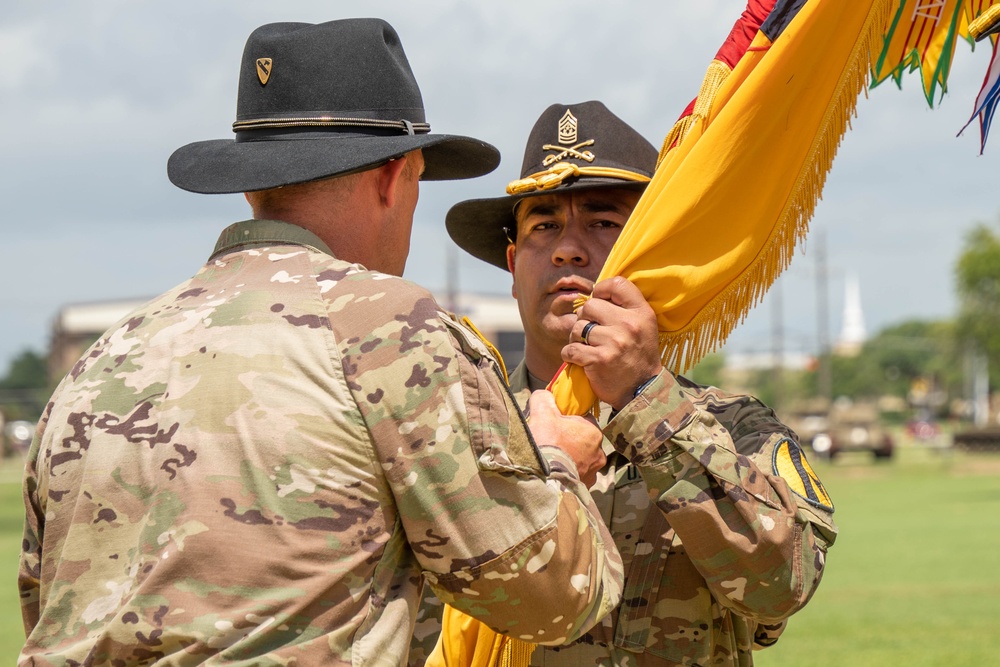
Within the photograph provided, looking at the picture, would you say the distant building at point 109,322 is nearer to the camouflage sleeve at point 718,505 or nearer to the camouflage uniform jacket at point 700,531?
the camouflage uniform jacket at point 700,531

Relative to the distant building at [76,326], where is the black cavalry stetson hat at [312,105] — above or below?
above

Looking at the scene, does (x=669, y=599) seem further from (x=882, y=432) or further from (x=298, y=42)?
(x=882, y=432)

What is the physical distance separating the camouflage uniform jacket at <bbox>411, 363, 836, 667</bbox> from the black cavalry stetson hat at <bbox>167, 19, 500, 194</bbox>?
946 millimetres

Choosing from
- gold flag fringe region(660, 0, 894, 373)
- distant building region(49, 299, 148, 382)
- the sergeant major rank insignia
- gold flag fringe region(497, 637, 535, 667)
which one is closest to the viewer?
gold flag fringe region(497, 637, 535, 667)

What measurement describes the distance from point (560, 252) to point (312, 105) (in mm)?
1445

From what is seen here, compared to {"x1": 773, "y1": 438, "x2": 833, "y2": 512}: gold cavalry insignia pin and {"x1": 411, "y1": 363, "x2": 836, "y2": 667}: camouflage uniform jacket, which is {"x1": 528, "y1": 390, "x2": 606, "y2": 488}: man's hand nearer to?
{"x1": 411, "y1": 363, "x2": 836, "y2": 667}: camouflage uniform jacket

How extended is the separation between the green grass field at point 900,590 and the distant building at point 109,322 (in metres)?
60.7

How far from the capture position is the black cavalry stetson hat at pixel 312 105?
264 centimetres

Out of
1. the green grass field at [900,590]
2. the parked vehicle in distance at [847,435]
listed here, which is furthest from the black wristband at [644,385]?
the parked vehicle in distance at [847,435]

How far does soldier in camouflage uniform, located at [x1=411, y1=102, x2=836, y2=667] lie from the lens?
3127 mm

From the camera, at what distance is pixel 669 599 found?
345 cm

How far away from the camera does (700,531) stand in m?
3.12

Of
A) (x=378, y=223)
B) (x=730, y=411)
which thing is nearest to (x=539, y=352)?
(x=730, y=411)

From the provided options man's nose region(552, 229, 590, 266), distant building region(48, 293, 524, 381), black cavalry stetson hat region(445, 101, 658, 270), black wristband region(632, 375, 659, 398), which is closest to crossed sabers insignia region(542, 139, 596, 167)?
black cavalry stetson hat region(445, 101, 658, 270)
